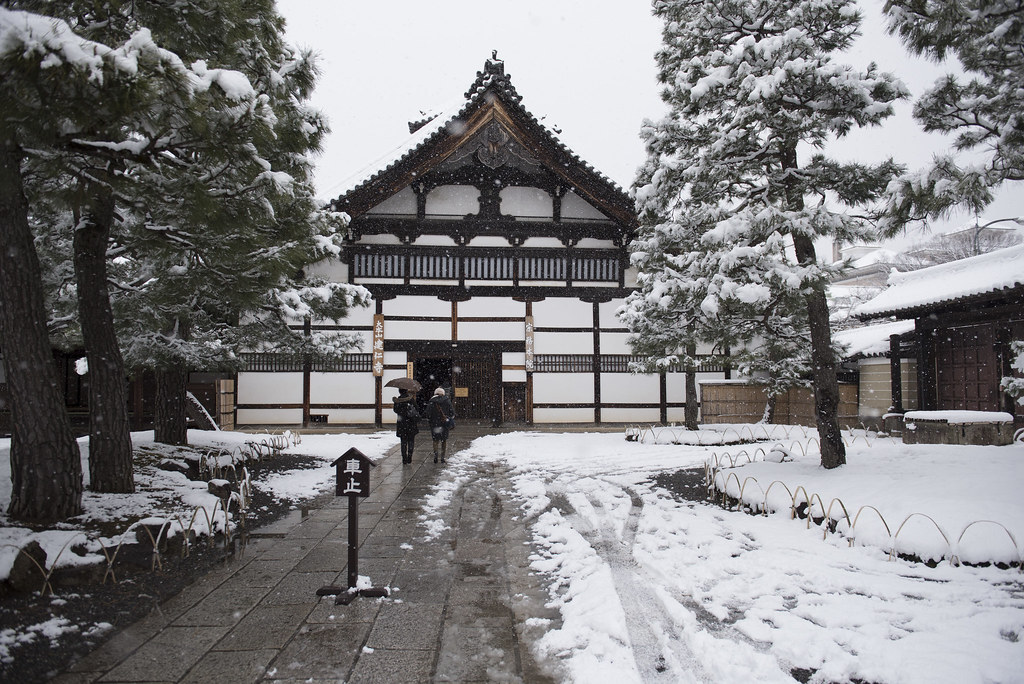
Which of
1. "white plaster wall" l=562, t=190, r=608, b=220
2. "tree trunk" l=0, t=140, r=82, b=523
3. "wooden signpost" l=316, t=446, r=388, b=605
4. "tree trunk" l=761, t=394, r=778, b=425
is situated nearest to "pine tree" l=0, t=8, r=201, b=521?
"tree trunk" l=0, t=140, r=82, b=523

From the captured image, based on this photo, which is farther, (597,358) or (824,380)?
(597,358)

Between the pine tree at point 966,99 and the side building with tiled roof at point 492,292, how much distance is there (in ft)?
36.1

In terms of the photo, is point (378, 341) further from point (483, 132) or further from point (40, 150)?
point (40, 150)

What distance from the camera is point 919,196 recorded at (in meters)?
4.62

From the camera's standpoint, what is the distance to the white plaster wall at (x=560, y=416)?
17042mm

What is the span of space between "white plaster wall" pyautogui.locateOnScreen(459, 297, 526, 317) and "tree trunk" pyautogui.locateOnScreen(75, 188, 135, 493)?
34.6 feet

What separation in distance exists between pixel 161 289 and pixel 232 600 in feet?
15.6

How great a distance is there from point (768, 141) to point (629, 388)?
1031cm

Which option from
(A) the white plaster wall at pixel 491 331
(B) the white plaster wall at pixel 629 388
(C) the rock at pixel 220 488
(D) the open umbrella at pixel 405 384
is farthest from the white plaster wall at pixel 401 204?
(C) the rock at pixel 220 488

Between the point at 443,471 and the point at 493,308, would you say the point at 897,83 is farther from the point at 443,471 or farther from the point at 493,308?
the point at 493,308

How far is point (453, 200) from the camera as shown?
16.6 meters

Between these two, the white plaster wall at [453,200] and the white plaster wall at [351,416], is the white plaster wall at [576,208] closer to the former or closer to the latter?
the white plaster wall at [453,200]

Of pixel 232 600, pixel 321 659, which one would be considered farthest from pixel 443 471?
pixel 321 659

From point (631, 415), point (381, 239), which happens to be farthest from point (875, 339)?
point (381, 239)
